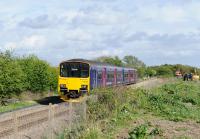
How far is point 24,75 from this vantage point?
1468 inches

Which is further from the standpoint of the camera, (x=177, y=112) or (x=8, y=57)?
(x=8, y=57)

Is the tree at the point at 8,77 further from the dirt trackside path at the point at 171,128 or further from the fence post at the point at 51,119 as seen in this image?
the fence post at the point at 51,119

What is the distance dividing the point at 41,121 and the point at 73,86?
64.6ft

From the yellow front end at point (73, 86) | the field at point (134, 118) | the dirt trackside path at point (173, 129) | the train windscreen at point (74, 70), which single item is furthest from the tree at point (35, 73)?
the dirt trackside path at point (173, 129)

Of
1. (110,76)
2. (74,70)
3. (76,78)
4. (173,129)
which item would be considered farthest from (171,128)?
(110,76)

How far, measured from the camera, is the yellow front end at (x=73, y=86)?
33969 mm

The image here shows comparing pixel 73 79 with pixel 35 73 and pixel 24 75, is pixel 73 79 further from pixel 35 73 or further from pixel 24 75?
pixel 35 73

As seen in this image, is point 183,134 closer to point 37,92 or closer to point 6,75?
point 6,75

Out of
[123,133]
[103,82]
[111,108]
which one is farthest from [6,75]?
[123,133]

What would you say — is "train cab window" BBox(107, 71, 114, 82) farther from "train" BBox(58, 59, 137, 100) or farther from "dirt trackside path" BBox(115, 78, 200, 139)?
"dirt trackside path" BBox(115, 78, 200, 139)

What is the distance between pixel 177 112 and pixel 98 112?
15.2 ft

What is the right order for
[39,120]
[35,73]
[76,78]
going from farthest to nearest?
[35,73], [76,78], [39,120]

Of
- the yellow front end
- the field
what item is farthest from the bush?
the field

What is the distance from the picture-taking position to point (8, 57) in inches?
1366
